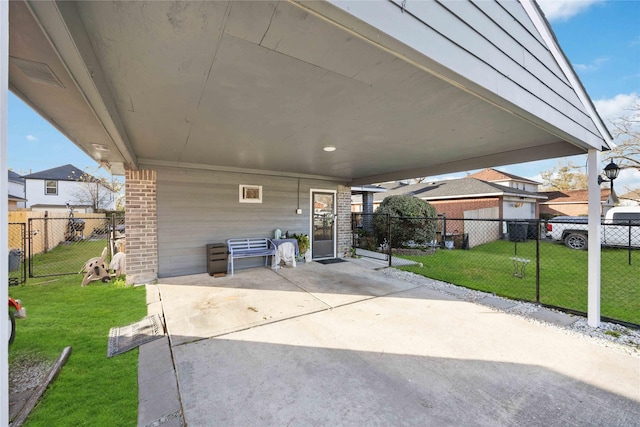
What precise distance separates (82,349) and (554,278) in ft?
26.6

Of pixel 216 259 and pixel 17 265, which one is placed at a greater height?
pixel 216 259

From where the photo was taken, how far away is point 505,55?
6.75 feet

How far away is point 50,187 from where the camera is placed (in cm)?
2186

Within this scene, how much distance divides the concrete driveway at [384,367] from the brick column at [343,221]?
3.90 meters

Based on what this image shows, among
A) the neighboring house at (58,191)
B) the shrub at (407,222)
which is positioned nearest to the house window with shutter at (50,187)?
the neighboring house at (58,191)

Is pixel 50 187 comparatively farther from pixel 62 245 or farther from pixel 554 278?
pixel 554 278

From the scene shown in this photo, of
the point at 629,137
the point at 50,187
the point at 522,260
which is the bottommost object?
the point at 522,260

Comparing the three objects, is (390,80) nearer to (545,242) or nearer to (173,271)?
(173,271)

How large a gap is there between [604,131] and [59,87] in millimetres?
5732

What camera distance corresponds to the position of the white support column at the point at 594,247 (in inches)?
131

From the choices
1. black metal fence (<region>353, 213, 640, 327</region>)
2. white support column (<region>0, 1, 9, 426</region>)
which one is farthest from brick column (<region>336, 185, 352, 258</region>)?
white support column (<region>0, 1, 9, 426</region>)

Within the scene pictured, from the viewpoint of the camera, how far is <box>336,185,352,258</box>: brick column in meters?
8.07

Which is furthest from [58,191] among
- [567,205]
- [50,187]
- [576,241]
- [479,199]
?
[567,205]

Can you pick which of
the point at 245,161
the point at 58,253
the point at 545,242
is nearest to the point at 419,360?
the point at 245,161
